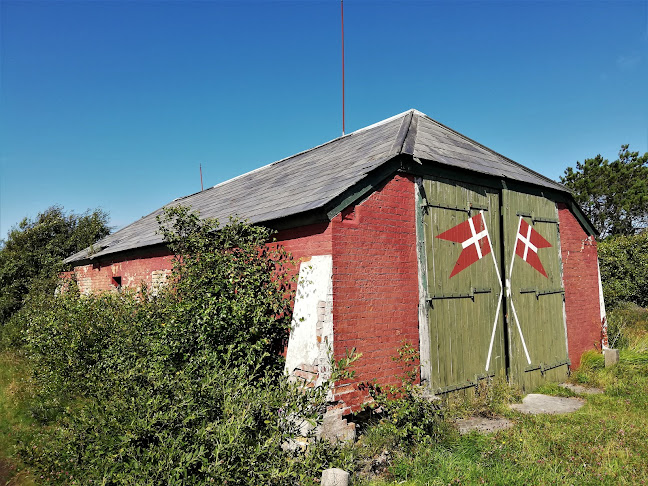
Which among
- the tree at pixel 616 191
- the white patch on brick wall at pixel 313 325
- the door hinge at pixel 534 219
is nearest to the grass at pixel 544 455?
the white patch on brick wall at pixel 313 325

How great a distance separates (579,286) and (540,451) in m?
5.37

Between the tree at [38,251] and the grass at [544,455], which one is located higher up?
the tree at [38,251]

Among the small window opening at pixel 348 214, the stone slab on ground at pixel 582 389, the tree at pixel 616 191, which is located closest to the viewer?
the small window opening at pixel 348 214

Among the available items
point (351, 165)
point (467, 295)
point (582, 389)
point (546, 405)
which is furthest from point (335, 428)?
point (582, 389)

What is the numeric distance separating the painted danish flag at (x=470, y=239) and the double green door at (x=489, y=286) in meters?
0.02

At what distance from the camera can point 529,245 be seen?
8164 mm

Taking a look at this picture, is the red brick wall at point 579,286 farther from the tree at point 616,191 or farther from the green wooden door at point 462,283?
the tree at point 616,191

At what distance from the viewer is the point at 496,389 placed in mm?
6949

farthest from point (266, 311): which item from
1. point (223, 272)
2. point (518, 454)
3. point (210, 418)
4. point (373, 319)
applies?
point (518, 454)

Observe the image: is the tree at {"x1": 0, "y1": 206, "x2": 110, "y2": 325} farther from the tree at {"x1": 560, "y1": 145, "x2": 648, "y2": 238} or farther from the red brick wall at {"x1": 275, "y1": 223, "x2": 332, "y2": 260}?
the tree at {"x1": 560, "y1": 145, "x2": 648, "y2": 238}

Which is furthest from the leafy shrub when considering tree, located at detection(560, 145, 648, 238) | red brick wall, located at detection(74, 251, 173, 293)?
tree, located at detection(560, 145, 648, 238)

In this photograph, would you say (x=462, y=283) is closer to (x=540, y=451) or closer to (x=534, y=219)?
(x=534, y=219)

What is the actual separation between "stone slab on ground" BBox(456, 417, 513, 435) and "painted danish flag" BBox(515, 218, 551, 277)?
3097mm

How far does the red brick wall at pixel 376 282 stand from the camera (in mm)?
5543
